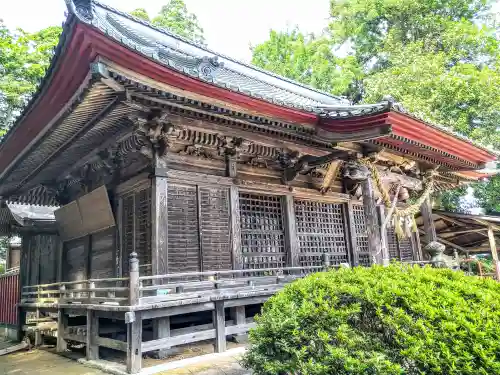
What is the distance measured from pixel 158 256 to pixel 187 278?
797 mm

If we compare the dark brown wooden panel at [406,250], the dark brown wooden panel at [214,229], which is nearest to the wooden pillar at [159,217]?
the dark brown wooden panel at [214,229]

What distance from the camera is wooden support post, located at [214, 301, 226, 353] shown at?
6.05 meters

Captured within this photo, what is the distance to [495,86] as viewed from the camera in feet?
58.1

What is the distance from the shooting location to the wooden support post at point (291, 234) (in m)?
8.72

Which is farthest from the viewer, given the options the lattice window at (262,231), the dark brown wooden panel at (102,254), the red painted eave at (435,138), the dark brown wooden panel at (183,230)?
the dark brown wooden panel at (102,254)

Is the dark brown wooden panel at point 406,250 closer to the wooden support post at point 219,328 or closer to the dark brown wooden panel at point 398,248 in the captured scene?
the dark brown wooden panel at point 398,248

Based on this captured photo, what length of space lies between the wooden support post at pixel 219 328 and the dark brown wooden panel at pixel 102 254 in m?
3.32

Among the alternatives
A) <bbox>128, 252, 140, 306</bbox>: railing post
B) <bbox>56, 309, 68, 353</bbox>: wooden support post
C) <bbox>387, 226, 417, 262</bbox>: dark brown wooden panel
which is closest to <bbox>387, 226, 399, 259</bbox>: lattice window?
<bbox>387, 226, 417, 262</bbox>: dark brown wooden panel

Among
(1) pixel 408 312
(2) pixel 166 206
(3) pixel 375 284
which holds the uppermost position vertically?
(2) pixel 166 206

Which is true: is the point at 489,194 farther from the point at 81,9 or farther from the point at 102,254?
the point at 81,9

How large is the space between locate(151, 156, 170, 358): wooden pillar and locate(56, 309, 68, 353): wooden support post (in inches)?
116

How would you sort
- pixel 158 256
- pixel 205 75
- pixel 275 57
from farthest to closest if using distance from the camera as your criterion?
pixel 275 57
pixel 158 256
pixel 205 75

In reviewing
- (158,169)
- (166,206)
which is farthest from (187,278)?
(158,169)

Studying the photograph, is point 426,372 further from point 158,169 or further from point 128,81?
point 158,169
